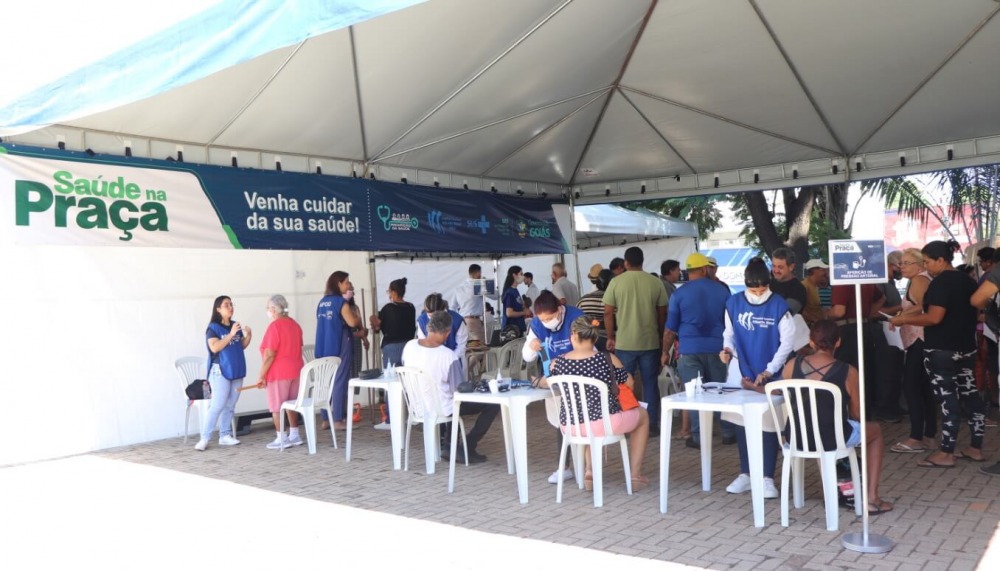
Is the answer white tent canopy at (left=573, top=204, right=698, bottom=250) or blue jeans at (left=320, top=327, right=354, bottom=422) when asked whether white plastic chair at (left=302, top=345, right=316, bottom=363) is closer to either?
blue jeans at (left=320, top=327, right=354, bottom=422)

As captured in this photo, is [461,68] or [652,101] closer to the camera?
[461,68]

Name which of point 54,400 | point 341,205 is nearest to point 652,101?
point 341,205

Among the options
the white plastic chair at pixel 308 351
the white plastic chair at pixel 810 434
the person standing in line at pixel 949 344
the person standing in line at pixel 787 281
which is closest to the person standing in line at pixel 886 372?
the person standing in line at pixel 787 281

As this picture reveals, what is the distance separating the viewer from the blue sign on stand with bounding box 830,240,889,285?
3611 mm

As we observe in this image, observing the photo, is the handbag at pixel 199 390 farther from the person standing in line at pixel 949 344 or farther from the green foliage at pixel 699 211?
the green foliage at pixel 699 211

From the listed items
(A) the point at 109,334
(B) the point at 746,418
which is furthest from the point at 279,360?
(B) the point at 746,418

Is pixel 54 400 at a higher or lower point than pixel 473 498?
higher

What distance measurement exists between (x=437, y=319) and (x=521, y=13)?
2.40 metres

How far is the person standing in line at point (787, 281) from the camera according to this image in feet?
19.0

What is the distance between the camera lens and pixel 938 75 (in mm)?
7039

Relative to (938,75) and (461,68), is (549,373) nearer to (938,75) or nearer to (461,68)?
(461,68)

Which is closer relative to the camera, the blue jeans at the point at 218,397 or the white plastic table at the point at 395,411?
the white plastic table at the point at 395,411

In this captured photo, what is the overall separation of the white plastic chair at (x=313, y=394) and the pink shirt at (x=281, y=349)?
18 centimetres

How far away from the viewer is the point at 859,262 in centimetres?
363
